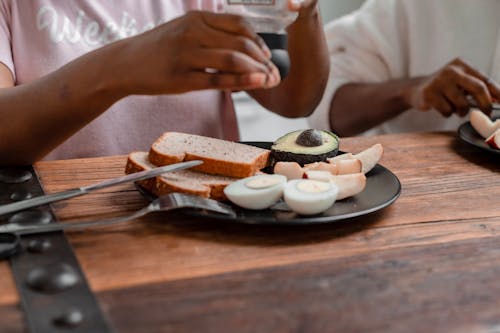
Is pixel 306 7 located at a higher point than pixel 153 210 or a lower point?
higher

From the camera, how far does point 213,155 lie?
2.87ft

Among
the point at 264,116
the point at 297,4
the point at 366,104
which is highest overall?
the point at 297,4

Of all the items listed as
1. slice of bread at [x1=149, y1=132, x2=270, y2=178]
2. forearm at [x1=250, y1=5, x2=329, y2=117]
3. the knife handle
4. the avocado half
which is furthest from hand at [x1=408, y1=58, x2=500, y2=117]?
the knife handle

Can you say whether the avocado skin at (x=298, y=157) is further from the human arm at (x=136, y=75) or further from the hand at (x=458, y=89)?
the hand at (x=458, y=89)

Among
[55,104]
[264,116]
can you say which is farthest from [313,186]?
[264,116]

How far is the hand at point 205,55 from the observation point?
2.39 feet

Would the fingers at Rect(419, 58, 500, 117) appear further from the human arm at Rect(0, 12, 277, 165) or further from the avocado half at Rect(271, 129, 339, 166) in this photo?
the human arm at Rect(0, 12, 277, 165)

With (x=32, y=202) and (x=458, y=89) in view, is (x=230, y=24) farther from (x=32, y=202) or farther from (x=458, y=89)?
(x=458, y=89)

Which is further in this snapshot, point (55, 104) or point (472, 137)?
point (472, 137)

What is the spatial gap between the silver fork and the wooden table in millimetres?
18

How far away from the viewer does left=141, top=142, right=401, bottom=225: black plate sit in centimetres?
73

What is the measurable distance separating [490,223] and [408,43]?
1062 millimetres

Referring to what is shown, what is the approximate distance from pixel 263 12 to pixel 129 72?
0.63 ft

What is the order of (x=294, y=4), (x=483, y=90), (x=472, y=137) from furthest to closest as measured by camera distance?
1. (x=483, y=90)
2. (x=472, y=137)
3. (x=294, y=4)
